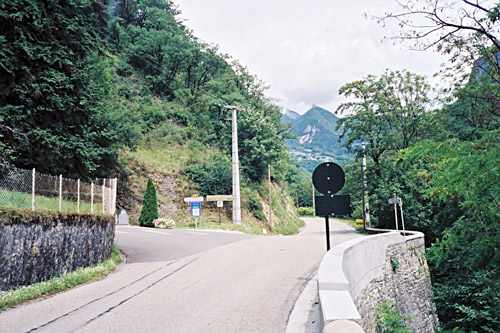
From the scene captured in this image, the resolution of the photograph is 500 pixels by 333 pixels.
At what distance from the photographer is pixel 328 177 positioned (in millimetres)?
9328

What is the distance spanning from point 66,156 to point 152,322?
12753 millimetres

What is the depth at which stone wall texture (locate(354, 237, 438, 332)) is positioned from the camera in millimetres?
10305

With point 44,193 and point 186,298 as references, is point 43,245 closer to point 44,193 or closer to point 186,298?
point 44,193

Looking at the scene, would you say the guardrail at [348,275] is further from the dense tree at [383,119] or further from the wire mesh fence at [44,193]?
the dense tree at [383,119]

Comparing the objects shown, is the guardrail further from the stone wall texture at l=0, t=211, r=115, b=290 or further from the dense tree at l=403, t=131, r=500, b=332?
the stone wall texture at l=0, t=211, r=115, b=290

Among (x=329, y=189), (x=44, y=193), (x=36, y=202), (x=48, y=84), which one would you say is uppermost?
(x=48, y=84)

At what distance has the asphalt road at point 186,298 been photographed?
6113mm

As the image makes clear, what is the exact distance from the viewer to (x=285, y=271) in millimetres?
10453

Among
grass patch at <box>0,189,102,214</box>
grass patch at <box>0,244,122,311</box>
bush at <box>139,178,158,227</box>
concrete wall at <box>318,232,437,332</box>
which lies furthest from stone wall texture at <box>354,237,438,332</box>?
bush at <box>139,178,158,227</box>

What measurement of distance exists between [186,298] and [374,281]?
17.4ft

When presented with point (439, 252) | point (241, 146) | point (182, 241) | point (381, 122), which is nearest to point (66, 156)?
point (182, 241)

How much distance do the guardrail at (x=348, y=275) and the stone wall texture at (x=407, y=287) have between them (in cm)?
33

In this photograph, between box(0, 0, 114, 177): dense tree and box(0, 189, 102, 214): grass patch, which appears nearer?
box(0, 189, 102, 214): grass patch

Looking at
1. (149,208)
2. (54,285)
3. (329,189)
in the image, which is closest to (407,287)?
(329,189)
